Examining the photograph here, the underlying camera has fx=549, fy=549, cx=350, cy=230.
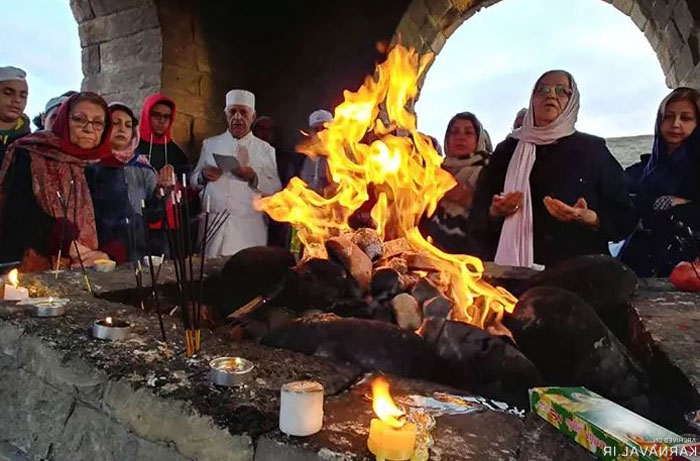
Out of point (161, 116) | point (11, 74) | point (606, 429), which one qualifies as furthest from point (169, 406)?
point (161, 116)

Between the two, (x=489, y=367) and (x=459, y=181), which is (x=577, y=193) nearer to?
(x=459, y=181)

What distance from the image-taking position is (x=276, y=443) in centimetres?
131

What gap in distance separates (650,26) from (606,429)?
4878 millimetres

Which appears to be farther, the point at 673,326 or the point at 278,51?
the point at 278,51

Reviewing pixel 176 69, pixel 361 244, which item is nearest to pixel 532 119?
pixel 361 244

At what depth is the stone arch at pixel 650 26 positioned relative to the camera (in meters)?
4.24

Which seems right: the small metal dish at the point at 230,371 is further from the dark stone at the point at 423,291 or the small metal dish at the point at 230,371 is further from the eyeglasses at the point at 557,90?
the eyeglasses at the point at 557,90

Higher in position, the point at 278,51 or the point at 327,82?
the point at 278,51

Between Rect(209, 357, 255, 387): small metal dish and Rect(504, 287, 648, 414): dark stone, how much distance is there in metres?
1.29

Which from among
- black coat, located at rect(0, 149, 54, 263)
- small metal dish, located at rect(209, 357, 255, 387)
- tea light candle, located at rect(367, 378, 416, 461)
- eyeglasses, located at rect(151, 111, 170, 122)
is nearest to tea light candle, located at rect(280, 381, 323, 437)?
tea light candle, located at rect(367, 378, 416, 461)

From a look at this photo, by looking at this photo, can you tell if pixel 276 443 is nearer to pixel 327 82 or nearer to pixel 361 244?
pixel 361 244

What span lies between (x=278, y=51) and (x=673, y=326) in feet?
20.7

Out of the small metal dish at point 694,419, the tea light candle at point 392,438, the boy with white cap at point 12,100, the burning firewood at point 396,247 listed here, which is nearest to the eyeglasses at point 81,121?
the boy with white cap at point 12,100

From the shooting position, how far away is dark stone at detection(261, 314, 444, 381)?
6.56ft
